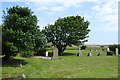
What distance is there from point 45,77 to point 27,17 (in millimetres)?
9021

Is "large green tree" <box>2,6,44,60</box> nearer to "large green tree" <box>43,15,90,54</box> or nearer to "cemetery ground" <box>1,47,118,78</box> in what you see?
"cemetery ground" <box>1,47,118,78</box>

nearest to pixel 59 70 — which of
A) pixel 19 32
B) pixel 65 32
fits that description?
pixel 19 32

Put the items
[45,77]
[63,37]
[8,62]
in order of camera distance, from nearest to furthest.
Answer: [45,77], [8,62], [63,37]

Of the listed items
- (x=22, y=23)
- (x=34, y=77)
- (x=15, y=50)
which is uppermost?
(x=22, y=23)

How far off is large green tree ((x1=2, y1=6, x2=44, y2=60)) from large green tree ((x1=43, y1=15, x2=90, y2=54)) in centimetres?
1818

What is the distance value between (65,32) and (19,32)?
21.2m

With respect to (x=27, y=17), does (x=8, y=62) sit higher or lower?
lower

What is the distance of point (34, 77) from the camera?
18.4 meters

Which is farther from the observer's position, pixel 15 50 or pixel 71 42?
pixel 71 42

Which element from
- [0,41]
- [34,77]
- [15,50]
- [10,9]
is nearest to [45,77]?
[34,77]

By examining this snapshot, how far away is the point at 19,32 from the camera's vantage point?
24766 millimetres

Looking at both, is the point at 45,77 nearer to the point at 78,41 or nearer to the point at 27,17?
the point at 27,17

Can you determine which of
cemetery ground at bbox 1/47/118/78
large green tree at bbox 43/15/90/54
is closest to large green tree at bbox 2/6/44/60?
cemetery ground at bbox 1/47/118/78

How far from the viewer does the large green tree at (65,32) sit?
4509cm
